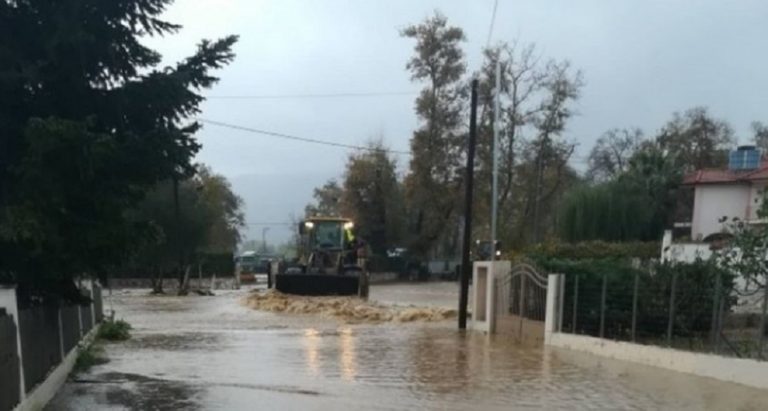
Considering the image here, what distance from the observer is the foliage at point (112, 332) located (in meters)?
20.2

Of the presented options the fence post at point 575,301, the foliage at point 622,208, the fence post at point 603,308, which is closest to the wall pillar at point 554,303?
the fence post at point 575,301

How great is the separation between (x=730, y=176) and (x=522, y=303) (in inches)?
1240

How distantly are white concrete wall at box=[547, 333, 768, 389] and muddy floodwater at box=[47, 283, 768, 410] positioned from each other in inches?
9.6


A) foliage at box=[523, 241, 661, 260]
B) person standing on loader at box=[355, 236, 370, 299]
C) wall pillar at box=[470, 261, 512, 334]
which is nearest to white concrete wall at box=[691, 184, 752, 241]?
foliage at box=[523, 241, 661, 260]

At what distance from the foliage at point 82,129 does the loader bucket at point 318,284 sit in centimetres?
2351

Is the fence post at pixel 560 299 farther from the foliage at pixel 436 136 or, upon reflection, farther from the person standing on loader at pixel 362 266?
the foliage at pixel 436 136

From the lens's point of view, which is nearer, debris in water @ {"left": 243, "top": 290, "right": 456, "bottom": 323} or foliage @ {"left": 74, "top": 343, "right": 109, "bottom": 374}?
foliage @ {"left": 74, "top": 343, "right": 109, "bottom": 374}

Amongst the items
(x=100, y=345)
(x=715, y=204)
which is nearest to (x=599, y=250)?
(x=715, y=204)

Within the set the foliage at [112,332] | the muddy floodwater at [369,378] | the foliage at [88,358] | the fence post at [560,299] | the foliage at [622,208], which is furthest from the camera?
the foliage at [622,208]

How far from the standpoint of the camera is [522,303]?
20953 mm

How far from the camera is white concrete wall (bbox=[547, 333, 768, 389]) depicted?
1282cm

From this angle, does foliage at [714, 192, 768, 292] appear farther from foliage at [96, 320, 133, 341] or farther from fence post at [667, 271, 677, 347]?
foliage at [96, 320, 133, 341]

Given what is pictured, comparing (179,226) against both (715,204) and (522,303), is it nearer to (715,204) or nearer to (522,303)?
(715,204)

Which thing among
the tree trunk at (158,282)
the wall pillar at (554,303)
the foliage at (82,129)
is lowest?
the tree trunk at (158,282)
